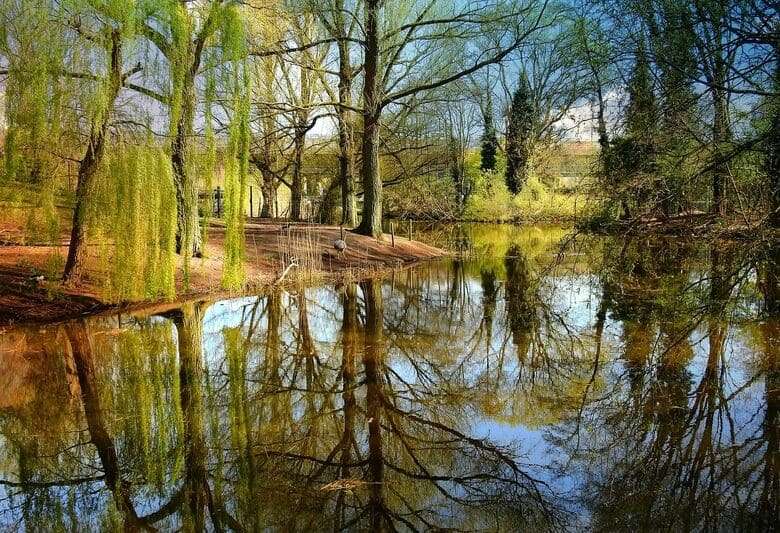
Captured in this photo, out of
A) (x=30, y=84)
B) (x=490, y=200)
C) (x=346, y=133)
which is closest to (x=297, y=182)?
(x=346, y=133)

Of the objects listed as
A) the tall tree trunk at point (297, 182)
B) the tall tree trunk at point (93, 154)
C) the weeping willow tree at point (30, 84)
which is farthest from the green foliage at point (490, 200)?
the weeping willow tree at point (30, 84)

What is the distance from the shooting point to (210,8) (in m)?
8.30

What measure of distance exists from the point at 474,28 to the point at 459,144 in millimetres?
22393

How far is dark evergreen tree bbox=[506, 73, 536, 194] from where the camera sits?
1302 inches

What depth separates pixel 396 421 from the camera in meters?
4.71

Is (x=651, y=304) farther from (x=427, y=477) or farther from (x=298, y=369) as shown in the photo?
(x=427, y=477)

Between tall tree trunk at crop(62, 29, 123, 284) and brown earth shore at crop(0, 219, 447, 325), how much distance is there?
12.4 inches

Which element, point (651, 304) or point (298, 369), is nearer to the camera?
point (298, 369)

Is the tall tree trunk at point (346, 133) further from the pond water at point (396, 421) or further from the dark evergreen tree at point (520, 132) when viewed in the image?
the dark evergreen tree at point (520, 132)

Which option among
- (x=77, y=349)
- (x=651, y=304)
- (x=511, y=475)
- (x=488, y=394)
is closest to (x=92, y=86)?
(x=77, y=349)

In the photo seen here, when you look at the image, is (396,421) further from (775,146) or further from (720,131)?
(720,131)

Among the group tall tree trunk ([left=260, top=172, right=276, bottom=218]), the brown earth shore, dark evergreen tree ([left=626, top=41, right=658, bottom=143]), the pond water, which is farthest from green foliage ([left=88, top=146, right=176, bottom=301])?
tall tree trunk ([left=260, top=172, right=276, bottom=218])

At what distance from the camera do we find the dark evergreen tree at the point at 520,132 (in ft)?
108

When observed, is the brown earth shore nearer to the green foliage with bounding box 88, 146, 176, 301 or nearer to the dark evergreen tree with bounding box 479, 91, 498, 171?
the green foliage with bounding box 88, 146, 176, 301
